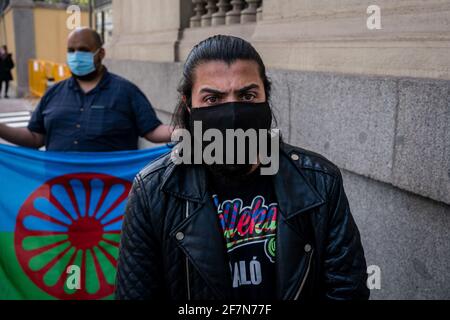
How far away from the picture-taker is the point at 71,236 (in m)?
3.44

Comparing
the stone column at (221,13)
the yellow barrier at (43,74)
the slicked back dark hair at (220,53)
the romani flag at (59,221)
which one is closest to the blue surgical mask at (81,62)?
the romani flag at (59,221)

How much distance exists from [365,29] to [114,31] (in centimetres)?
644

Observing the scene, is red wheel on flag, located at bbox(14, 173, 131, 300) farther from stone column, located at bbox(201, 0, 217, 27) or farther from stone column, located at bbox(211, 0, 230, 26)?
stone column, located at bbox(201, 0, 217, 27)

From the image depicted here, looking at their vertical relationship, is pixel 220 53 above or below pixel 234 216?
above

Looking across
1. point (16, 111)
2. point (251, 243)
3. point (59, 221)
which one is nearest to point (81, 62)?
point (59, 221)

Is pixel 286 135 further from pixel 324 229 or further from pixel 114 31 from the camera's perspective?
pixel 114 31

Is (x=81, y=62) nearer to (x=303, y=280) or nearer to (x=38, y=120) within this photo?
(x=38, y=120)

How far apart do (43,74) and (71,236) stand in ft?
51.9

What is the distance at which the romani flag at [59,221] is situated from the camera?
11.1 feet

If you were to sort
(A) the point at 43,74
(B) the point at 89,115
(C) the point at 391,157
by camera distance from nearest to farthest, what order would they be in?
(C) the point at 391,157, (B) the point at 89,115, (A) the point at 43,74

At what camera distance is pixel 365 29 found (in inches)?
125

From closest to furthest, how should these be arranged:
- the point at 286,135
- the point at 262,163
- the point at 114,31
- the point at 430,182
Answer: the point at 262,163 < the point at 430,182 < the point at 286,135 < the point at 114,31

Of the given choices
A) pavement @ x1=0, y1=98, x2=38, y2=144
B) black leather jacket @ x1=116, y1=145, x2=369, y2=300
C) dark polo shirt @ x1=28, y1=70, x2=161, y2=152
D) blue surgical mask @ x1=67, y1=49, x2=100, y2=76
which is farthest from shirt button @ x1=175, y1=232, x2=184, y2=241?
pavement @ x1=0, y1=98, x2=38, y2=144
